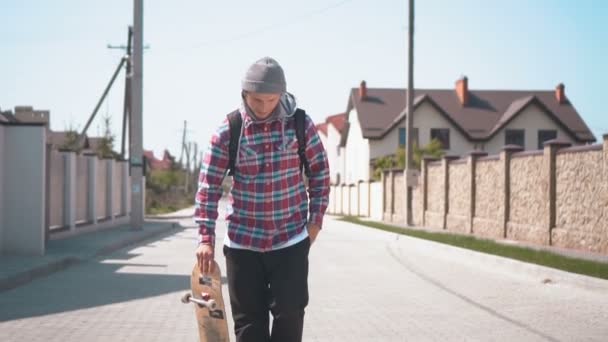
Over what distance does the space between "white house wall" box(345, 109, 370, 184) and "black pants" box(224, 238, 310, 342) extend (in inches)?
2112

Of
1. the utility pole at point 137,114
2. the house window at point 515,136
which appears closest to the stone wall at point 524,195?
the utility pole at point 137,114

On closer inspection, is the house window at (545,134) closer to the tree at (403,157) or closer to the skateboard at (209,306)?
the tree at (403,157)

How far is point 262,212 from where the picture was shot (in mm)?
4164

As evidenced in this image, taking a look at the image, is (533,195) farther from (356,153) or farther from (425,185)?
(356,153)

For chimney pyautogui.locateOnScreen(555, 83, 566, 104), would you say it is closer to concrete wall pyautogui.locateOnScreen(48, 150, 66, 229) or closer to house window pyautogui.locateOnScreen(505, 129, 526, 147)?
house window pyautogui.locateOnScreen(505, 129, 526, 147)

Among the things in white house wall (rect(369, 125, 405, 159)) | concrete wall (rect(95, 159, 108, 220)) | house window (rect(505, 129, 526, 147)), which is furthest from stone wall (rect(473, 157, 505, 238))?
house window (rect(505, 129, 526, 147))

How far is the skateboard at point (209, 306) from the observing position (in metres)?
→ 4.10

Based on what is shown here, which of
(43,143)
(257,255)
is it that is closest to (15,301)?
(43,143)

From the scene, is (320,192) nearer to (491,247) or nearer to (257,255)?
(257,255)

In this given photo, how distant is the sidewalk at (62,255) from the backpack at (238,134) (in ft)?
23.8

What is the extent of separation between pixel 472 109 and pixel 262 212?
189ft

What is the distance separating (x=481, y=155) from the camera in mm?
23328

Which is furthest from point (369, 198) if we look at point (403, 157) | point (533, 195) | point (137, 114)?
point (533, 195)

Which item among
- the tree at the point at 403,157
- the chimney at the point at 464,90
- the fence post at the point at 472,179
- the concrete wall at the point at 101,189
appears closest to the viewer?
the fence post at the point at 472,179
